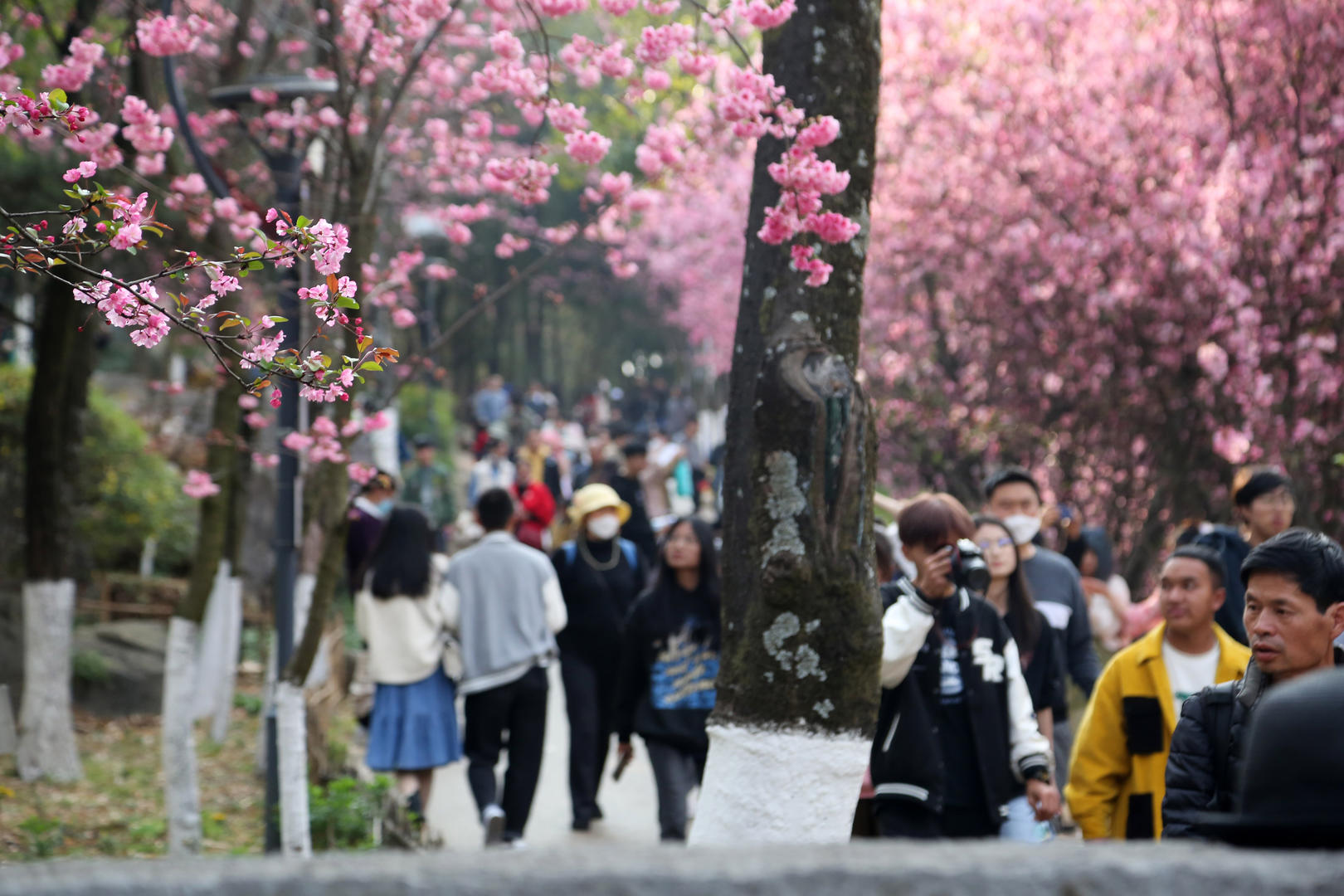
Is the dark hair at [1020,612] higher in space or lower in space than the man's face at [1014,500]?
lower

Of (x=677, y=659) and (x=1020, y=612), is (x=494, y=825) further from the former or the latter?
(x=1020, y=612)

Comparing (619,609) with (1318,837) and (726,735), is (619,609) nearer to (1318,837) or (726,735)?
(726,735)

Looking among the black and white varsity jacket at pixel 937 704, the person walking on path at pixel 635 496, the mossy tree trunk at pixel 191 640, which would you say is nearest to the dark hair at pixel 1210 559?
the black and white varsity jacket at pixel 937 704

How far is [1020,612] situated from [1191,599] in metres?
0.88

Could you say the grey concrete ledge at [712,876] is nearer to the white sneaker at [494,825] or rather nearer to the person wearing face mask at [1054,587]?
the person wearing face mask at [1054,587]

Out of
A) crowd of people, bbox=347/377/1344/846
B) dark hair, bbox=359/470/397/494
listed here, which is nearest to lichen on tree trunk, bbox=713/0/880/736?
crowd of people, bbox=347/377/1344/846

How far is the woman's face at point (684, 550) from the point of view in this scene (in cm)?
662

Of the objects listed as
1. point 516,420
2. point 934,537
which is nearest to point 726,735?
point 934,537

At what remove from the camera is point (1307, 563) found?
313cm

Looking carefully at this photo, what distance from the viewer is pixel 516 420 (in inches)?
1212

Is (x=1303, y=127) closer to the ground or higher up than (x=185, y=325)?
higher up

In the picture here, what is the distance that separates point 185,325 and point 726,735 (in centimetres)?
178

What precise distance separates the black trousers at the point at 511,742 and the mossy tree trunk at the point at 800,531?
3.68 m

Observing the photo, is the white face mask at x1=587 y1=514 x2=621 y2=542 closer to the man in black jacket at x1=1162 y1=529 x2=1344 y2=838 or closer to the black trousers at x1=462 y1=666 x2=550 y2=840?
the black trousers at x1=462 y1=666 x2=550 y2=840
